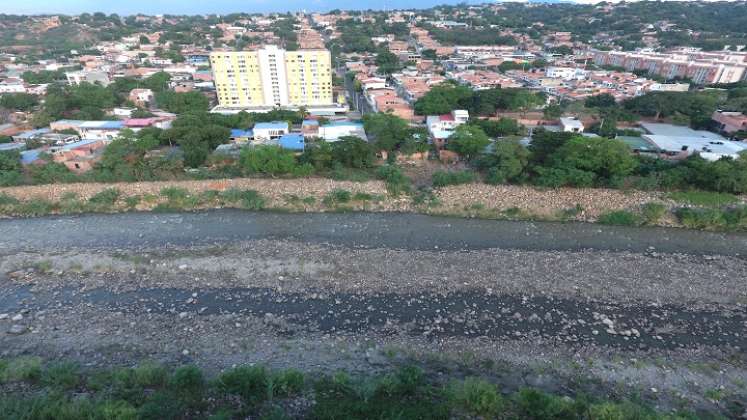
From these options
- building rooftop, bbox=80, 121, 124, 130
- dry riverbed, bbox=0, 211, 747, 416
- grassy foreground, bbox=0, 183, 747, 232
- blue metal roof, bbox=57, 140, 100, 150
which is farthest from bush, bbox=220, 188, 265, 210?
building rooftop, bbox=80, 121, 124, 130

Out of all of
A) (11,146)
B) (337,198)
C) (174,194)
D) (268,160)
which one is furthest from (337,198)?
(11,146)

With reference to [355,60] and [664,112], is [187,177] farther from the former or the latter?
[355,60]

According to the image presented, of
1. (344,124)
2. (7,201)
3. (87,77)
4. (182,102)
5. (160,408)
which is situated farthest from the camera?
(87,77)

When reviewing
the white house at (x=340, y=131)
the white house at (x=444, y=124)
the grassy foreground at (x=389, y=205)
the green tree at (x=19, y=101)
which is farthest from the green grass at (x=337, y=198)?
the green tree at (x=19, y=101)

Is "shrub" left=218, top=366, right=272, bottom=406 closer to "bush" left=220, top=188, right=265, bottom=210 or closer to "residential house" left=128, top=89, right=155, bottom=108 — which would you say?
"bush" left=220, top=188, right=265, bottom=210

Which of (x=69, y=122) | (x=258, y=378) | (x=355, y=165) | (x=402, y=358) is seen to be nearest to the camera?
(x=258, y=378)

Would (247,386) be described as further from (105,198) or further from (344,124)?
(344,124)

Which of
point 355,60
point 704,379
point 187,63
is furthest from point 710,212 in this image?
point 187,63
